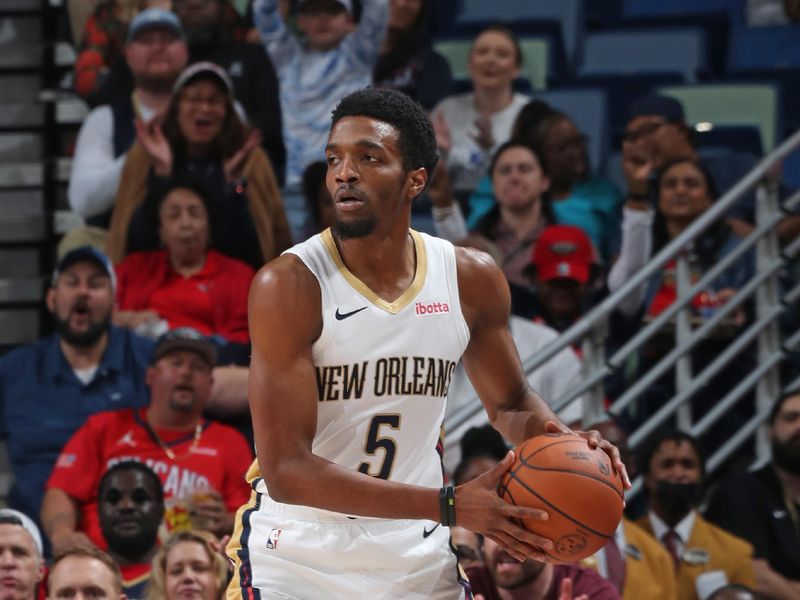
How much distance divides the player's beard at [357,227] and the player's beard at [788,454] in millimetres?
3655

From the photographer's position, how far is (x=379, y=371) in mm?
3852

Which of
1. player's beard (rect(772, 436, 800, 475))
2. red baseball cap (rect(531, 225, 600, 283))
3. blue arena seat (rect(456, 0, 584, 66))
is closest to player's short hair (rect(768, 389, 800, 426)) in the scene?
player's beard (rect(772, 436, 800, 475))

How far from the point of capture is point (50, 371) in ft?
24.3

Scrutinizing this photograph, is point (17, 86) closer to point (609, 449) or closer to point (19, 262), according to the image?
point (19, 262)

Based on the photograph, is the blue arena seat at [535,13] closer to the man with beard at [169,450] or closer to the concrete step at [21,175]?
the concrete step at [21,175]

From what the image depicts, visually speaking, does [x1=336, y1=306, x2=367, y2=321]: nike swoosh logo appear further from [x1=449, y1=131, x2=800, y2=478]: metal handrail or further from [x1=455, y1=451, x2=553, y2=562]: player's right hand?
[x1=449, y1=131, x2=800, y2=478]: metal handrail

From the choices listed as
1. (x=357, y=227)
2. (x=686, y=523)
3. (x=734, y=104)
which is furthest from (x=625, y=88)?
(x=357, y=227)

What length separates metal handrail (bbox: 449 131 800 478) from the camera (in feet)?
22.6

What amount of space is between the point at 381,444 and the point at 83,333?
3815 mm

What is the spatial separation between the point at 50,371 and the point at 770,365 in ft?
11.7

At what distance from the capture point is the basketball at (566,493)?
11.7 ft

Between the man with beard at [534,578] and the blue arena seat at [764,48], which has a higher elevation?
the blue arena seat at [764,48]

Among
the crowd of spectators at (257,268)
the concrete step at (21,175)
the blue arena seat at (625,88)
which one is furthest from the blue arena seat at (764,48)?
the concrete step at (21,175)

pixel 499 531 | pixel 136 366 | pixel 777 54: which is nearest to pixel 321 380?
pixel 499 531
